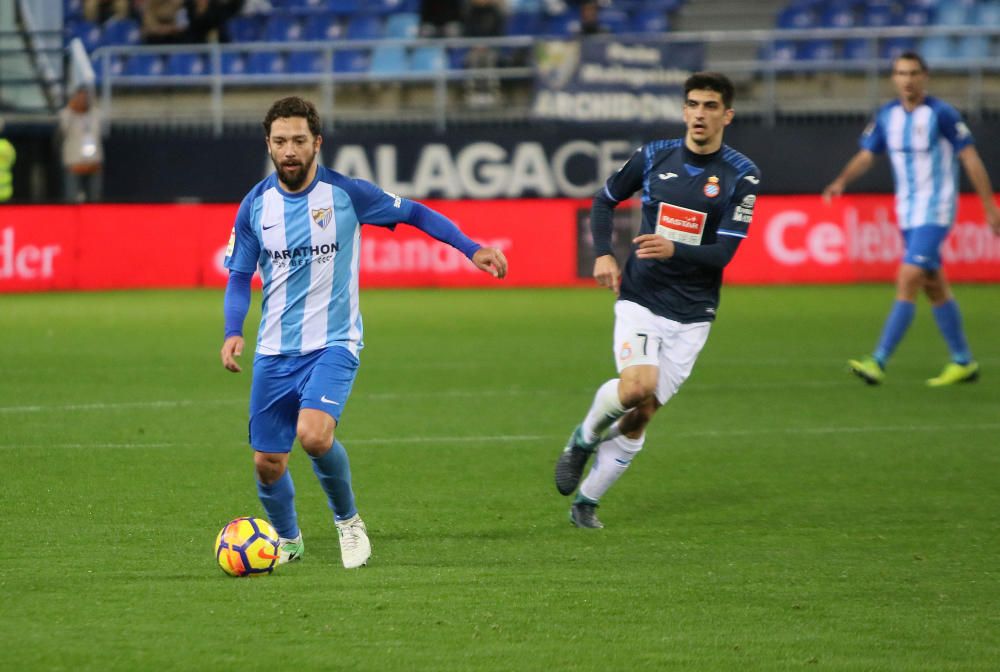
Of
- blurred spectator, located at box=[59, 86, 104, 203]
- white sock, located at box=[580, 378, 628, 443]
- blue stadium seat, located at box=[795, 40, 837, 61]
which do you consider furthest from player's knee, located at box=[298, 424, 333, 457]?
blue stadium seat, located at box=[795, 40, 837, 61]

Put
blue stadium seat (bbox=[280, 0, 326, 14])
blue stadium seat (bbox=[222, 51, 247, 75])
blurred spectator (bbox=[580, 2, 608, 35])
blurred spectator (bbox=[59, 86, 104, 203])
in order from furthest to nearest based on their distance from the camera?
blue stadium seat (bbox=[280, 0, 326, 14]), blue stadium seat (bbox=[222, 51, 247, 75]), blurred spectator (bbox=[580, 2, 608, 35]), blurred spectator (bbox=[59, 86, 104, 203])

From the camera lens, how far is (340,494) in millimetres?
6258

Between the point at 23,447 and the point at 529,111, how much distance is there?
14.1m

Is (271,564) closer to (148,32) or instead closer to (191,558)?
(191,558)

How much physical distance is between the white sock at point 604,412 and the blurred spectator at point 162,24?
58.4ft

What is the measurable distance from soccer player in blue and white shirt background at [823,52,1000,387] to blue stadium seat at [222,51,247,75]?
13.7 m

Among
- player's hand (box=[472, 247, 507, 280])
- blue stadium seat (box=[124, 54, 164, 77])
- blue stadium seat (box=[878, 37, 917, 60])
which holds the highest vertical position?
player's hand (box=[472, 247, 507, 280])

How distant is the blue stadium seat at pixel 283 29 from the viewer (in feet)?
81.6

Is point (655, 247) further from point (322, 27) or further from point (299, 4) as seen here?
point (299, 4)

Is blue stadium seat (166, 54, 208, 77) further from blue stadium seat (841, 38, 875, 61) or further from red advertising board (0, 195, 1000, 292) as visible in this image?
blue stadium seat (841, 38, 875, 61)

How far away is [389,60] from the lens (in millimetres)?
23312

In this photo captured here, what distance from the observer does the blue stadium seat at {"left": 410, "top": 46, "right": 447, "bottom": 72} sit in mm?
22844

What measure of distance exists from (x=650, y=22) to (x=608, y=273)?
719 inches

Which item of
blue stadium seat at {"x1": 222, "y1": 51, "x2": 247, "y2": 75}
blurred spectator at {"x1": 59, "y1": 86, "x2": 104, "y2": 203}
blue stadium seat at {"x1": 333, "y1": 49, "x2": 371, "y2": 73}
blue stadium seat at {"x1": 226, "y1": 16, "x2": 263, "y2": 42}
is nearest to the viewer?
blurred spectator at {"x1": 59, "y1": 86, "x2": 104, "y2": 203}
